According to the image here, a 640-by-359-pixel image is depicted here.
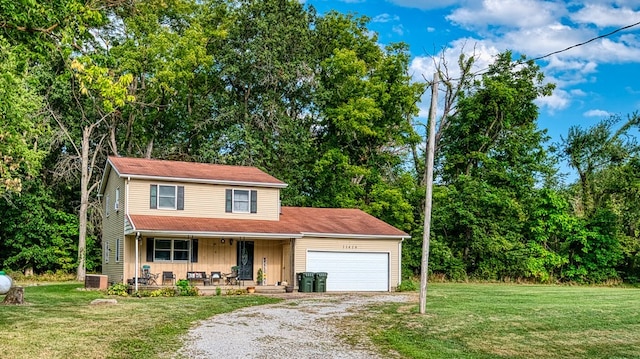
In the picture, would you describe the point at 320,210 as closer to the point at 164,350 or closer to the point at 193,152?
the point at 193,152

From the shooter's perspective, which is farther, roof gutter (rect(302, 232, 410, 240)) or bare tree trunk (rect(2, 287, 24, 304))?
roof gutter (rect(302, 232, 410, 240))

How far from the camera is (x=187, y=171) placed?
27.4 metres

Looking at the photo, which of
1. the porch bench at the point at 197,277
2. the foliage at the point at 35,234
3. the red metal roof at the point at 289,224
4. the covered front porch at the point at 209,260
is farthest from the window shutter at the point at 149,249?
the foliage at the point at 35,234

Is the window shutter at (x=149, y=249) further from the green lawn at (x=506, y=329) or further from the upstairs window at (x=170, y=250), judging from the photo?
the green lawn at (x=506, y=329)

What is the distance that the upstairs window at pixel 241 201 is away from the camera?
1078 inches

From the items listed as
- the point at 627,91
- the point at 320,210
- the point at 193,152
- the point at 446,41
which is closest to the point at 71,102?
the point at 193,152

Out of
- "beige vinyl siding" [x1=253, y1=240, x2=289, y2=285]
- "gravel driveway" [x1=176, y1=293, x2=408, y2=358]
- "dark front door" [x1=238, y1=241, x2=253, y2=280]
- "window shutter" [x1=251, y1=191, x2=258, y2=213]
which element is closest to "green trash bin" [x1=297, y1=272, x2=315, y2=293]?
"beige vinyl siding" [x1=253, y1=240, x2=289, y2=285]

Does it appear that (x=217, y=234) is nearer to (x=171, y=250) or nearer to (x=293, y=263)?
(x=171, y=250)

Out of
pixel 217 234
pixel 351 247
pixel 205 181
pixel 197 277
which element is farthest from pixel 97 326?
pixel 351 247

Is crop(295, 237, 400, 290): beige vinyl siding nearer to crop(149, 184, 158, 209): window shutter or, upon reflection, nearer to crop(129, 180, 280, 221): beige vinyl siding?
crop(129, 180, 280, 221): beige vinyl siding

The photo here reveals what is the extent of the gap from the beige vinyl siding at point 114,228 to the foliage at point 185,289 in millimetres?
2916

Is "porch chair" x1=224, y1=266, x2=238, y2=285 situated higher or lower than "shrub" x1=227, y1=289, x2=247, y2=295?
higher

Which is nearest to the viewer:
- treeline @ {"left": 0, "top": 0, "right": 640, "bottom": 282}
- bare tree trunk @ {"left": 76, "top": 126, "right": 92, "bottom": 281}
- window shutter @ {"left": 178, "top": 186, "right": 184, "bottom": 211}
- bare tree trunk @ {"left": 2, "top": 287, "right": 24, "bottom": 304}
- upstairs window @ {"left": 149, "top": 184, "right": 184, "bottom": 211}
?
bare tree trunk @ {"left": 2, "top": 287, "right": 24, "bottom": 304}

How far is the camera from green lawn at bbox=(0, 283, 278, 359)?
10.7 meters
